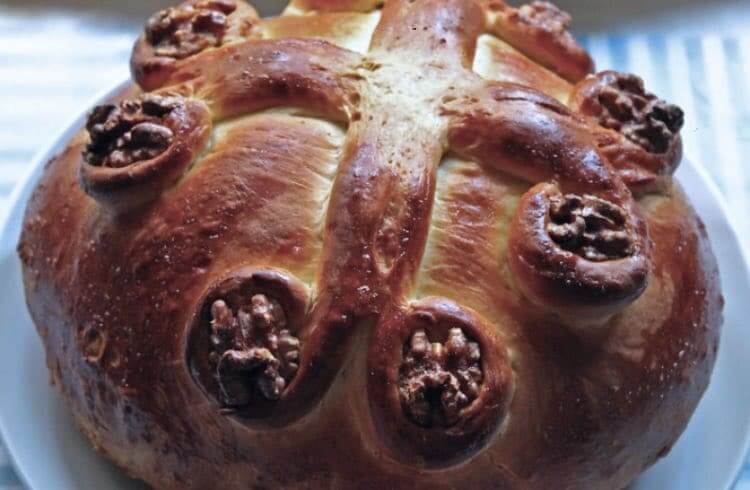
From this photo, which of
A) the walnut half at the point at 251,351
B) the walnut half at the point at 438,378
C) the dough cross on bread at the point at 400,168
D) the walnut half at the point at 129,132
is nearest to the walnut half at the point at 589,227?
the dough cross on bread at the point at 400,168

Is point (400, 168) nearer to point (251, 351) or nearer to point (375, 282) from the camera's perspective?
point (375, 282)

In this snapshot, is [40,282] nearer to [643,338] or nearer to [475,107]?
[475,107]

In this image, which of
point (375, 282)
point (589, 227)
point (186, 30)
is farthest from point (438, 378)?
point (186, 30)

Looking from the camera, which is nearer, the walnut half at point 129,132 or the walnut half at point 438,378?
the walnut half at point 438,378

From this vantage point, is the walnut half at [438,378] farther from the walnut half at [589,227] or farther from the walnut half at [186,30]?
the walnut half at [186,30]

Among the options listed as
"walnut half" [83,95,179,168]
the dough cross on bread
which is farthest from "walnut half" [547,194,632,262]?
"walnut half" [83,95,179,168]

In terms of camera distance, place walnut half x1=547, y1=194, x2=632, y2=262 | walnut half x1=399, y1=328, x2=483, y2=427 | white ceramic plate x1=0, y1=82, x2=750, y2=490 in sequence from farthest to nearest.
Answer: white ceramic plate x1=0, y1=82, x2=750, y2=490 < walnut half x1=547, y1=194, x2=632, y2=262 < walnut half x1=399, y1=328, x2=483, y2=427

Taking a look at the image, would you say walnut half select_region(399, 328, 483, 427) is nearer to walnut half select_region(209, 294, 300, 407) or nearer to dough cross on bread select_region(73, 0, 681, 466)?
dough cross on bread select_region(73, 0, 681, 466)
